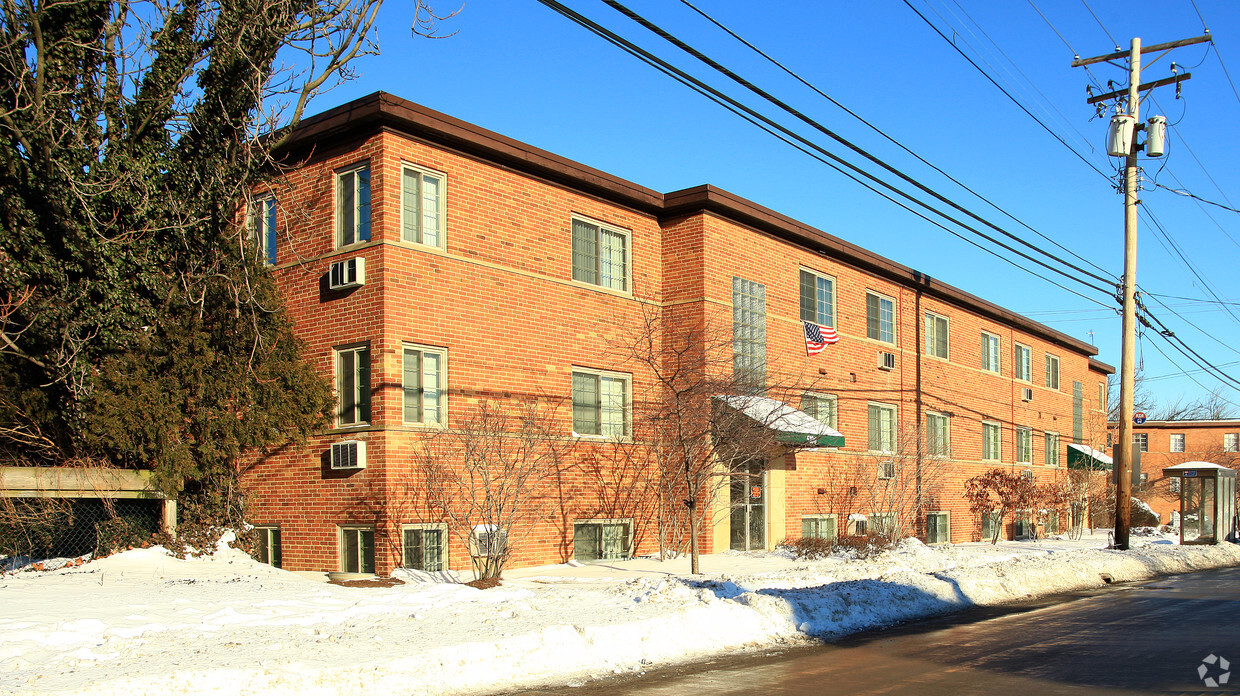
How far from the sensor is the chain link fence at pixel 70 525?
47.4 feet

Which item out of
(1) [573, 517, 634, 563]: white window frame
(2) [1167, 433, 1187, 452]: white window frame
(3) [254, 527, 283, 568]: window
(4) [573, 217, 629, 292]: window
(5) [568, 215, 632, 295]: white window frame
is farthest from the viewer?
(2) [1167, 433, 1187, 452]: white window frame

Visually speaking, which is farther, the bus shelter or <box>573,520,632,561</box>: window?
the bus shelter

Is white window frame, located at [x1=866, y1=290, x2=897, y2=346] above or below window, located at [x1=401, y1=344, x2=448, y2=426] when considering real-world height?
above

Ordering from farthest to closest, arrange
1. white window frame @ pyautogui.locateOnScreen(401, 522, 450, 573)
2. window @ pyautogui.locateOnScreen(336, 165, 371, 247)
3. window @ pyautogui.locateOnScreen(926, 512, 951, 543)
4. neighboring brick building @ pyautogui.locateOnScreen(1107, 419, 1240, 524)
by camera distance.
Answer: neighboring brick building @ pyautogui.locateOnScreen(1107, 419, 1240, 524) → window @ pyautogui.locateOnScreen(926, 512, 951, 543) → window @ pyautogui.locateOnScreen(336, 165, 371, 247) → white window frame @ pyautogui.locateOnScreen(401, 522, 450, 573)

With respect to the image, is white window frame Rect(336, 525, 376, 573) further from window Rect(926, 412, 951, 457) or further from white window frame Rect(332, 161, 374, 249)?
window Rect(926, 412, 951, 457)

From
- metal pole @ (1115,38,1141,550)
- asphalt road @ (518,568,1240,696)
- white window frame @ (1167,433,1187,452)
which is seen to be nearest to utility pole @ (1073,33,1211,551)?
metal pole @ (1115,38,1141,550)

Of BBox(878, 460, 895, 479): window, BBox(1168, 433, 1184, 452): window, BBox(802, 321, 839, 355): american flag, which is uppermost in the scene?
BBox(802, 321, 839, 355): american flag

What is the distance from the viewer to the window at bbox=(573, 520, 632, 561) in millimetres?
19250

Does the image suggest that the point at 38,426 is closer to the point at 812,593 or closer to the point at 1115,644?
the point at 812,593

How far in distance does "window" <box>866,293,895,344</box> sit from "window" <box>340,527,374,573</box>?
16135mm

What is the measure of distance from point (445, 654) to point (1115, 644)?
6.90 m

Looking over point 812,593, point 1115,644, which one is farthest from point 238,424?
point 1115,644

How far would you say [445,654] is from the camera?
8.69 meters
